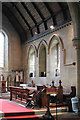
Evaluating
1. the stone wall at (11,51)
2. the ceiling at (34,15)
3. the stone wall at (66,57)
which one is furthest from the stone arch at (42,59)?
the stone wall at (11,51)

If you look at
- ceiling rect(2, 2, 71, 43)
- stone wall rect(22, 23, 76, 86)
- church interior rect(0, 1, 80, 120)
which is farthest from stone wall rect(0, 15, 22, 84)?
stone wall rect(22, 23, 76, 86)

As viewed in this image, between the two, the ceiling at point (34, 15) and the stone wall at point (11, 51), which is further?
the stone wall at point (11, 51)

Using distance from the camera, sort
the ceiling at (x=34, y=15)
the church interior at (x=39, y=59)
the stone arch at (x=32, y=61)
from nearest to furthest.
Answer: the church interior at (x=39, y=59) → the ceiling at (x=34, y=15) → the stone arch at (x=32, y=61)

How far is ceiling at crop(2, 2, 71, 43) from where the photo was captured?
12109mm

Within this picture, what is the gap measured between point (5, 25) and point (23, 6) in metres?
2.91

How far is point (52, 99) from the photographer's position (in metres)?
8.96

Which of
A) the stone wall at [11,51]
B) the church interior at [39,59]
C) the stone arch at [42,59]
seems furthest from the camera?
the stone wall at [11,51]

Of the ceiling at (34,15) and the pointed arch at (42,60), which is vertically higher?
the ceiling at (34,15)

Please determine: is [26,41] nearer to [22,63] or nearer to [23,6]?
[22,63]

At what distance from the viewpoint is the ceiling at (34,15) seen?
1211cm

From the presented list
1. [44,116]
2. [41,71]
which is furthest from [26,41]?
[44,116]

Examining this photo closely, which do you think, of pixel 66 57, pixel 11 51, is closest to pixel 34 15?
pixel 11 51

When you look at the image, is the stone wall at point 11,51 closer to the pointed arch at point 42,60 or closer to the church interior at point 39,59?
the church interior at point 39,59

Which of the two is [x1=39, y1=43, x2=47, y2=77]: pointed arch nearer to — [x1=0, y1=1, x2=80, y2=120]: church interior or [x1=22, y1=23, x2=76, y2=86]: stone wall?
[x1=0, y1=1, x2=80, y2=120]: church interior
